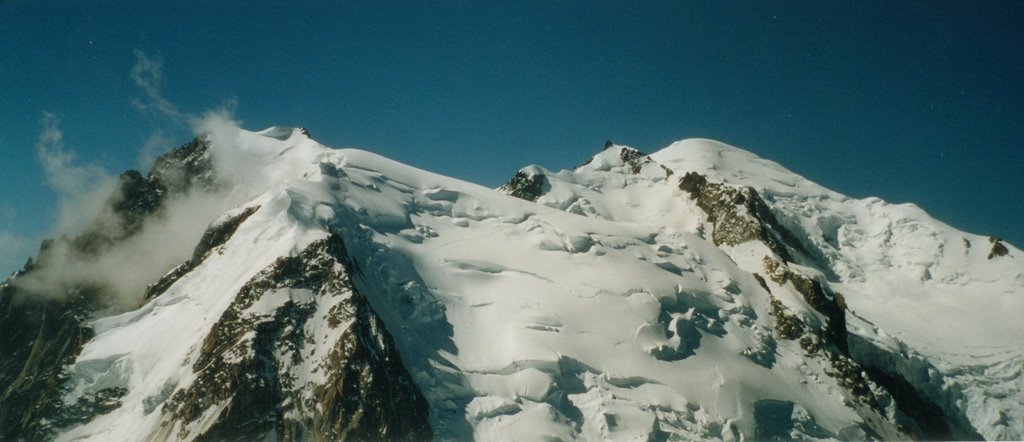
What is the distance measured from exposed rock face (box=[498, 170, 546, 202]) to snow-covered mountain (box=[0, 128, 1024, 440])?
28cm

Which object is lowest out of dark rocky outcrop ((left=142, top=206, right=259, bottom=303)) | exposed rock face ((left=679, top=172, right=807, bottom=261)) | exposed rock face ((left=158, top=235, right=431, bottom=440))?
exposed rock face ((left=158, top=235, right=431, bottom=440))

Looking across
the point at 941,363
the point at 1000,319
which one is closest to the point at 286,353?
the point at 941,363

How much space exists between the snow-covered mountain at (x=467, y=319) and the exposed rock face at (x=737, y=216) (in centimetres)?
38

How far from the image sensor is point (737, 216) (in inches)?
2721

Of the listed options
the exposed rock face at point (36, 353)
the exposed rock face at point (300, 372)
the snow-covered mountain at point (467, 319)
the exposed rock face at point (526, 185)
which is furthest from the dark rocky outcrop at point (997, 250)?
the exposed rock face at point (36, 353)

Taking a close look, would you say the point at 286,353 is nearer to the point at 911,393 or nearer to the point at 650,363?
the point at 650,363

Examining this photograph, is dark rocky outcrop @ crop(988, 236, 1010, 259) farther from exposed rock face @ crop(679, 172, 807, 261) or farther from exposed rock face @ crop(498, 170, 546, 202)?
exposed rock face @ crop(498, 170, 546, 202)

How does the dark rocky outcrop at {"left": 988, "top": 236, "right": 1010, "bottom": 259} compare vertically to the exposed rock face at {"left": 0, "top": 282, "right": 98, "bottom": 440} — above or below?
above

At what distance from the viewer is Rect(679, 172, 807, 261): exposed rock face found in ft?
220

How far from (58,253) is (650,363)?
56.6 meters

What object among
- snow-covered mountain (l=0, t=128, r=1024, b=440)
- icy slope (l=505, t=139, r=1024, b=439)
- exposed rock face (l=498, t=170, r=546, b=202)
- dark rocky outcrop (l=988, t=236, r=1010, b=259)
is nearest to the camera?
snow-covered mountain (l=0, t=128, r=1024, b=440)

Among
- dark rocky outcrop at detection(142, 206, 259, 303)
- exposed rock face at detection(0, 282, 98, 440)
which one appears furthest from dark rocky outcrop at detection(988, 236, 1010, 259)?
exposed rock face at detection(0, 282, 98, 440)

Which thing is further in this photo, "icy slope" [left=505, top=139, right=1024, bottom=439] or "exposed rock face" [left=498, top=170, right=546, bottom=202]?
"exposed rock face" [left=498, top=170, right=546, bottom=202]

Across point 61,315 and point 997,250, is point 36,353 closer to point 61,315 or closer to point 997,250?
point 61,315
